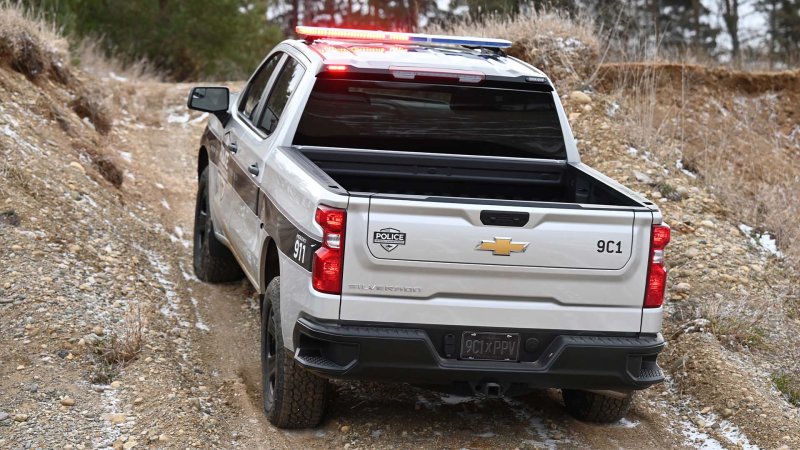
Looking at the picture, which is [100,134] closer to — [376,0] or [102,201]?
[102,201]

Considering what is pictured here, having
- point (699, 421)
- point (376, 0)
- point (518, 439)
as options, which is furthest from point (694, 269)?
point (376, 0)

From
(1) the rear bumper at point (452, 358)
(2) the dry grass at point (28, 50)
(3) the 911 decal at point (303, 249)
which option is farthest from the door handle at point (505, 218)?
(2) the dry grass at point (28, 50)

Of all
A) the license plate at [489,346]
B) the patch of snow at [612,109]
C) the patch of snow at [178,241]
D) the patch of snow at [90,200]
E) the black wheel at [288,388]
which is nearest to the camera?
the license plate at [489,346]

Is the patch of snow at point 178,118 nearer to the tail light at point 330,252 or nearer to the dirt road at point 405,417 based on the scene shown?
the dirt road at point 405,417

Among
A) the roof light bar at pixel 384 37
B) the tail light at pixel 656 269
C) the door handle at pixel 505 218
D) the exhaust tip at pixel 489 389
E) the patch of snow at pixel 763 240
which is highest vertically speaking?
the roof light bar at pixel 384 37

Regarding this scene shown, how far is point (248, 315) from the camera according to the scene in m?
7.32

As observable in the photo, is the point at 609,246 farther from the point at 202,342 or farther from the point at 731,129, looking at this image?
the point at 731,129

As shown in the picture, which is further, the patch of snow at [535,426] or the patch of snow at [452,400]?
the patch of snow at [452,400]

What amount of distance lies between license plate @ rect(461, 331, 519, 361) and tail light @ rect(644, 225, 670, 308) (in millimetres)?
658

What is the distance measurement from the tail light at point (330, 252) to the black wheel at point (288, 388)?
2.05 ft

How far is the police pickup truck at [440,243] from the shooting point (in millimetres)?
4605

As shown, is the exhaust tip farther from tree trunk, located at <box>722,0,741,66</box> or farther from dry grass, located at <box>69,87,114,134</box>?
tree trunk, located at <box>722,0,741,66</box>

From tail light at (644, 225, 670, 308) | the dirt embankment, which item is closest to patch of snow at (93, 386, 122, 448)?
the dirt embankment

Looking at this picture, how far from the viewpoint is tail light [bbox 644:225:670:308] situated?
482 cm
